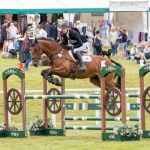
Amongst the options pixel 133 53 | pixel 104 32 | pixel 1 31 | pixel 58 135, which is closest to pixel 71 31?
pixel 58 135

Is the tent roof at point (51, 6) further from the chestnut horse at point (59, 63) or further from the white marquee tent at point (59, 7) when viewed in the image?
the chestnut horse at point (59, 63)

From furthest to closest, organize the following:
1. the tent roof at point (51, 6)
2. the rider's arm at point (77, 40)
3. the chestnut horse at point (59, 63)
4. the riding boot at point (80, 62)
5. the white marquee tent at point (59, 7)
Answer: the white marquee tent at point (59, 7)
the tent roof at point (51, 6)
the riding boot at point (80, 62)
the rider's arm at point (77, 40)
the chestnut horse at point (59, 63)

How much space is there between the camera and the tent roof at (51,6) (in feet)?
135

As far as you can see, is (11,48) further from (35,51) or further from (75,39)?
(35,51)

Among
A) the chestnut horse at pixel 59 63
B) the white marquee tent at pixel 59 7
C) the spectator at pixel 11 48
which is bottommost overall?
the chestnut horse at pixel 59 63

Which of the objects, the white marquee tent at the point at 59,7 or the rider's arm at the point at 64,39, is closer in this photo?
the rider's arm at the point at 64,39

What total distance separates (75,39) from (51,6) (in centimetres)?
2299

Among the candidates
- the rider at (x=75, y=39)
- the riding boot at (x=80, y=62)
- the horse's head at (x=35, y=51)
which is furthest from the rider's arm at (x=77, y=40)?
the horse's head at (x=35, y=51)

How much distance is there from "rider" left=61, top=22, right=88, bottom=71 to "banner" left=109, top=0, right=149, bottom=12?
74.9 ft

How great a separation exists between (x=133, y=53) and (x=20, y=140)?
67.4ft

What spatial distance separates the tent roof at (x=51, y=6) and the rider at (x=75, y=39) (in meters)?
20.3

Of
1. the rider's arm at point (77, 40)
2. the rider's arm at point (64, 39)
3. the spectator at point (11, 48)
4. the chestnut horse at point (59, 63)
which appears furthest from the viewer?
the spectator at point (11, 48)

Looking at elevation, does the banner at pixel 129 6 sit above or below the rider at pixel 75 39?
above

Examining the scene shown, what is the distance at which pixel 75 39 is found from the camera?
66.2 feet
